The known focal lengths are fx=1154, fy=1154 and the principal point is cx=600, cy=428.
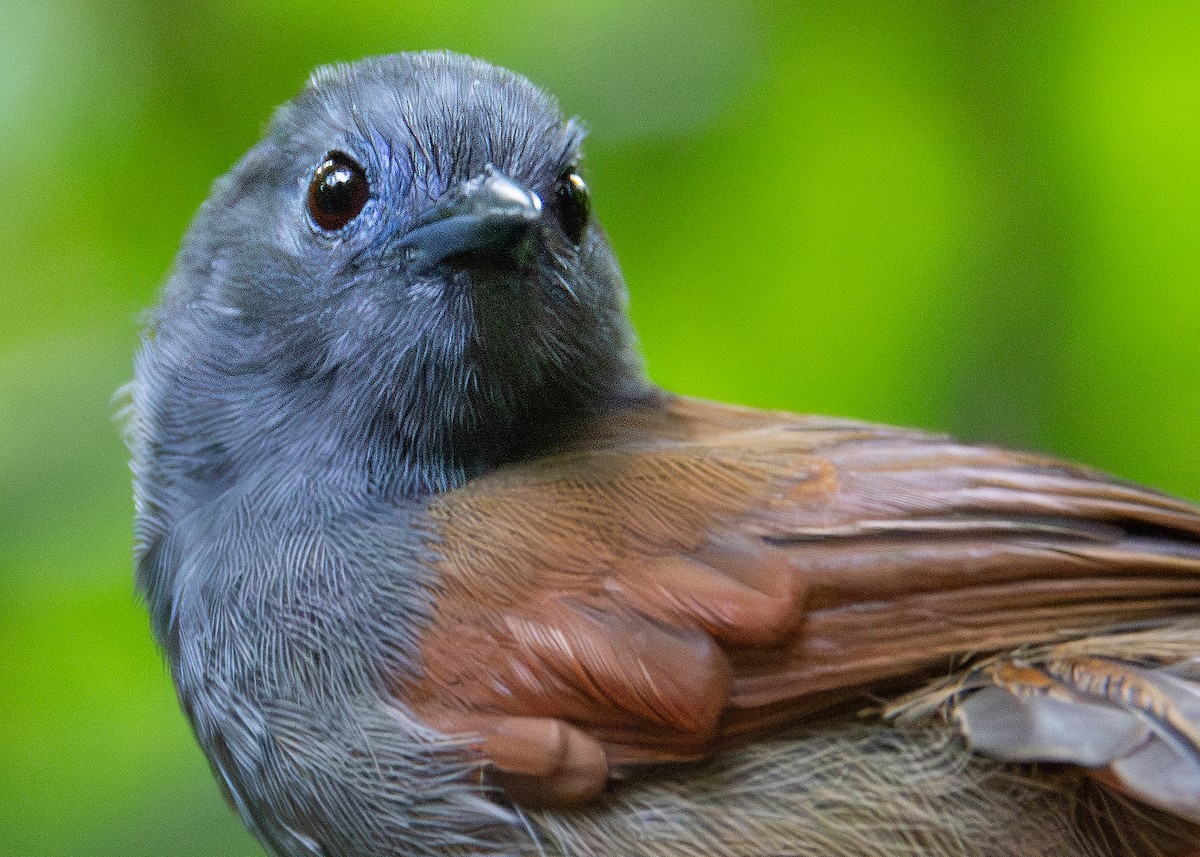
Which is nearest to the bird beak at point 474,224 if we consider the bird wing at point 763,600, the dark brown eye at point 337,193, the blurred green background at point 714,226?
the dark brown eye at point 337,193

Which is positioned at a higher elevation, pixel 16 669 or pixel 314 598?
pixel 314 598

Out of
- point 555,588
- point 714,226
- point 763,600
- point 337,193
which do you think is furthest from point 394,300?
point 714,226

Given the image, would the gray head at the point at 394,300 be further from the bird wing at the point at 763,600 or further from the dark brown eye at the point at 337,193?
the bird wing at the point at 763,600

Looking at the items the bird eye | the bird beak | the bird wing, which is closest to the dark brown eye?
the bird beak

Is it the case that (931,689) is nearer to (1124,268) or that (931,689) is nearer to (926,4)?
(1124,268)

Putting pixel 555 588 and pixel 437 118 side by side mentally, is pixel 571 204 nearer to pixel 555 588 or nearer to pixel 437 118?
pixel 437 118

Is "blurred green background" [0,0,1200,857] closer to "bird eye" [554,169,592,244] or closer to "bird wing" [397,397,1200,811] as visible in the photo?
"bird eye" [554,169,592,244]

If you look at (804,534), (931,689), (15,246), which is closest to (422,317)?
(804,534)
